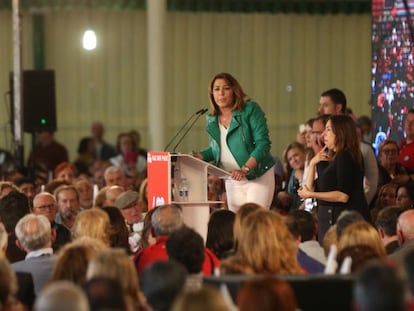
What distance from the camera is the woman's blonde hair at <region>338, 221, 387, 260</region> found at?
685 centimetres

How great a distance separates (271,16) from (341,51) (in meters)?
1.19

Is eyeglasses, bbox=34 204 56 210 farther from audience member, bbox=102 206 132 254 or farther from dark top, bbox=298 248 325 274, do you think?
dark top, bbox=298 248 325 274

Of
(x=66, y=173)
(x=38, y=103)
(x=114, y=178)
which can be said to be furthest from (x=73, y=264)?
(x=38, y=103)

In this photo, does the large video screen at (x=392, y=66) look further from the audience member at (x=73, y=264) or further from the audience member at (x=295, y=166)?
the audience member at (x=73, y=264)

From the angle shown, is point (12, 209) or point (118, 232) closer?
point (118, 232)

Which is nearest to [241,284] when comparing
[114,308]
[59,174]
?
[114,308]

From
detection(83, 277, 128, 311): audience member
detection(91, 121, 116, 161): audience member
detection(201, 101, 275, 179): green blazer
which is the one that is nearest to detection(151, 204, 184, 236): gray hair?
detection(201, 101, 275, 179): green blazer

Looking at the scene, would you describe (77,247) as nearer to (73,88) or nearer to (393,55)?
(393,55)

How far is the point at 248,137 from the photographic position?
9609 millimetres

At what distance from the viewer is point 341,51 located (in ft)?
64.3

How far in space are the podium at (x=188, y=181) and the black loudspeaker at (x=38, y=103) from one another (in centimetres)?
533

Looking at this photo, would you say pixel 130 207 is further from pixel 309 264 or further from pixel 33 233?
pixel 309 264

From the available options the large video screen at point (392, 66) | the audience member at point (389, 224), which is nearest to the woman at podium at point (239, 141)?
the audience member at point (389, 224)

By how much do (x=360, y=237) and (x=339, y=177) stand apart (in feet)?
7.02
